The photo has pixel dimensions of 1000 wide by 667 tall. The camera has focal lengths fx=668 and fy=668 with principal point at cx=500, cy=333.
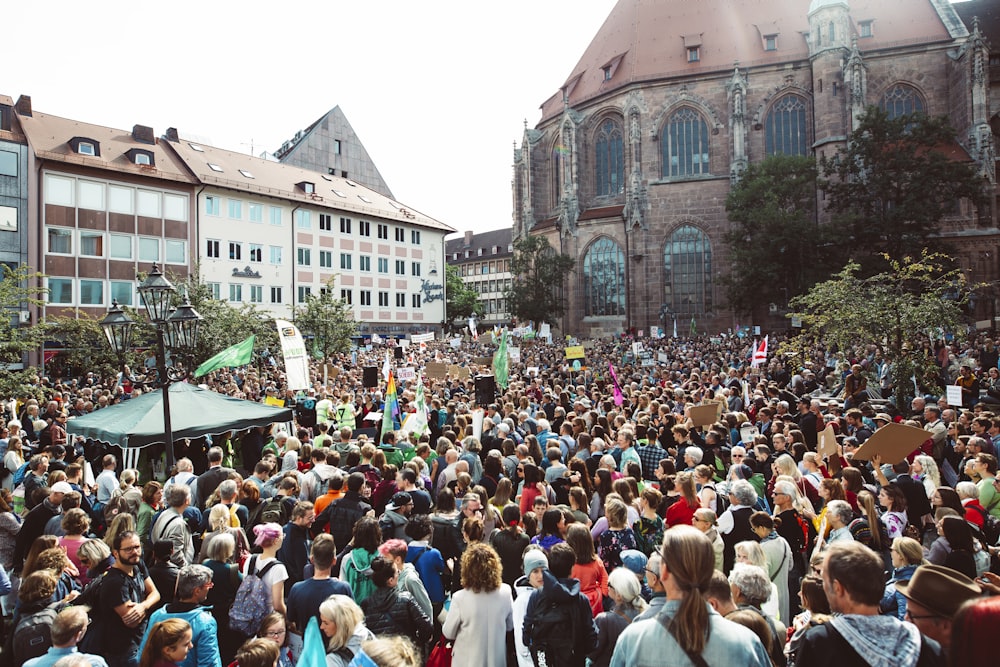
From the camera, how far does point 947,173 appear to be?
33.0 meters

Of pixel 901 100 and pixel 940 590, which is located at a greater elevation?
pixel 901 100

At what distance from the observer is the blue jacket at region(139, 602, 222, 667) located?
157 inches

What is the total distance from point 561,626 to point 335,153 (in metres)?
56.8

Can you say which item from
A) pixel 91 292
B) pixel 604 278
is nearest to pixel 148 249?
pixel 91 292

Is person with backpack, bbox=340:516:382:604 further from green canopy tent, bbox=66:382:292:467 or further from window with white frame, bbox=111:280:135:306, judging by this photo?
window with white frame, bbox=111:280:135:306

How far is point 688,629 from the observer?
2.71m

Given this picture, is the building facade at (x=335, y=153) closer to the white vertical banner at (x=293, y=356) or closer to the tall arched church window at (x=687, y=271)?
the tall arched church window at (x=687, y=271)

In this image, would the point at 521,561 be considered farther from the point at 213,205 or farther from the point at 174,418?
the point at 213,205

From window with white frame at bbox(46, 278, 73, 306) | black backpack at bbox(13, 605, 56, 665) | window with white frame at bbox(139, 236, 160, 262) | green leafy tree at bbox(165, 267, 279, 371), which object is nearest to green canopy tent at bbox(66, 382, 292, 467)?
black backpack at bbox(13, 605, 56, 665)

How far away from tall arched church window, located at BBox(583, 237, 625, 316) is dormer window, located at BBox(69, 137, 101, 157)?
31.1 metres

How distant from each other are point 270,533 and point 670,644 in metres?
3.26

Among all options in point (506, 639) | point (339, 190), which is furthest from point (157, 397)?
point (339, 190)

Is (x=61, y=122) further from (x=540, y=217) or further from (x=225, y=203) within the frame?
(x=540, y=217)

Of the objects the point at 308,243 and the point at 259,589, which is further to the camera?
the point at 308,243
